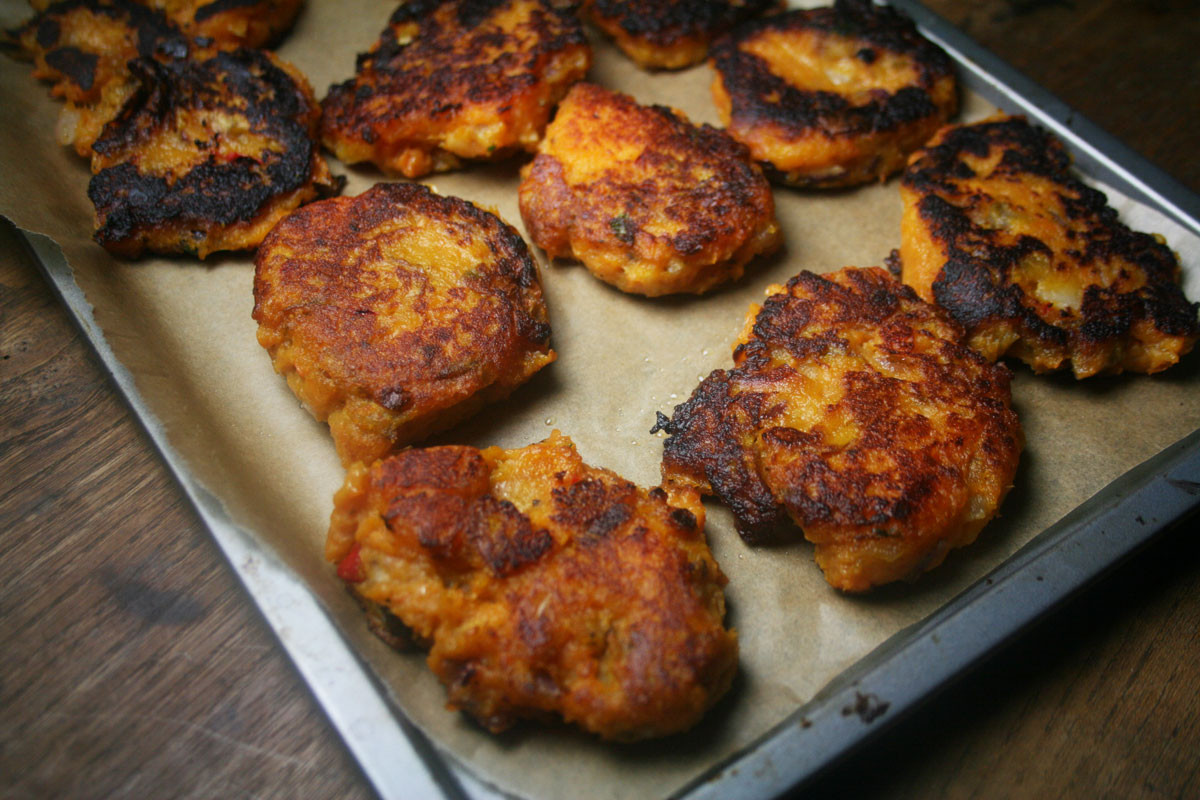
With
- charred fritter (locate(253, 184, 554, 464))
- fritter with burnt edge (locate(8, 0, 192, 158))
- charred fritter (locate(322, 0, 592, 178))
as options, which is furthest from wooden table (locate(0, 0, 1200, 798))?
charred fritter (locate(322, 0, 592, 178))

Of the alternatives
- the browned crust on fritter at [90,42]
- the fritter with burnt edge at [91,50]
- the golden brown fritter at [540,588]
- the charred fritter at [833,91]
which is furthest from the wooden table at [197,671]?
the charred fritter at [833,91]

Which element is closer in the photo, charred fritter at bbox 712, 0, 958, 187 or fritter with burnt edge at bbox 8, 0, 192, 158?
fritter with burnt edge at bbox 8, 0, 192, 158

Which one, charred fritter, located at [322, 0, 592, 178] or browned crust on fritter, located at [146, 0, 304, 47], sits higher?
browned crust on fritter, located at [146, 0, 304, 47]

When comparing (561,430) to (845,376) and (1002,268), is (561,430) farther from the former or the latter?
(1002,268)

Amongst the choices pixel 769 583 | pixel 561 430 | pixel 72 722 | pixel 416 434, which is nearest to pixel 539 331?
pixel 561 430

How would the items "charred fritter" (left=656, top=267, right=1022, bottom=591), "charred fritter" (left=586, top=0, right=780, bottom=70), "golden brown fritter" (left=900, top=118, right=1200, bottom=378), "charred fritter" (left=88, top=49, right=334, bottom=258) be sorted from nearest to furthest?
"charred fritter" (left=656, top=267, right=1022, bottom=591) < "golden brown fritter" (left=900, top=118, right=1200, bottom=378) < "charred fritter" (left=88, top=49, right=334, bottom=258) < "charred fritter" (left=586, top=0, right=780, bottom=70)

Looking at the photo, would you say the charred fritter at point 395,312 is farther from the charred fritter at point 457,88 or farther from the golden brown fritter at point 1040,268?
the golden brown fritter at point 1040,268

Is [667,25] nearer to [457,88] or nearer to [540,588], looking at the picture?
[457,88]

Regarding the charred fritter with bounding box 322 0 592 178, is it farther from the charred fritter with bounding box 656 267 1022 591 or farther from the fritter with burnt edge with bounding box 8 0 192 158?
the charred fritter with bounding box 656 267 1022 591
